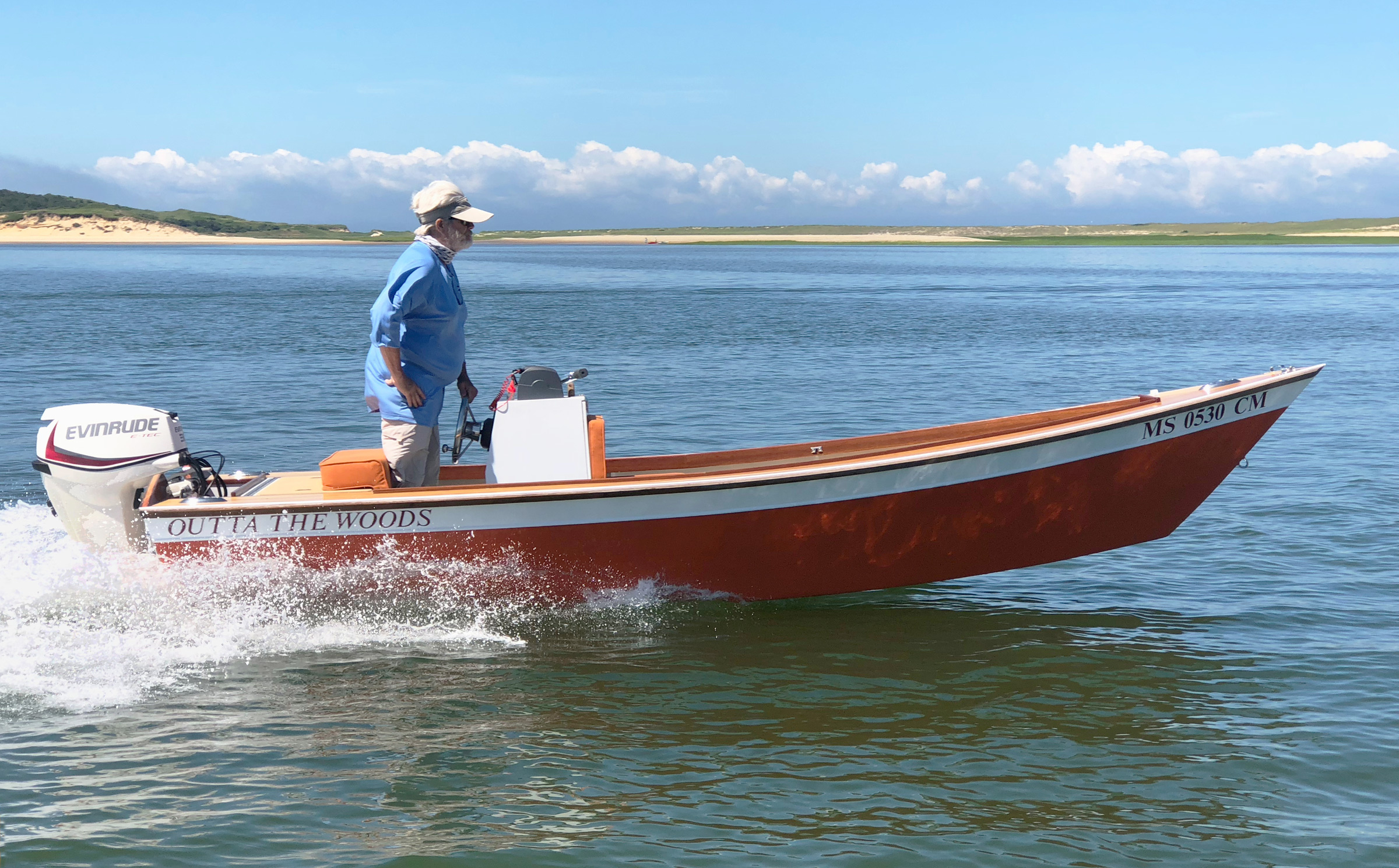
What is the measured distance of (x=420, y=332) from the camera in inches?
237

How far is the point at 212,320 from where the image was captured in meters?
30.8

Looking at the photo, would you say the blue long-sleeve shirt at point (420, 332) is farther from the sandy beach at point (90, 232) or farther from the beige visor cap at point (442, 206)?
the sandy beach at point (90, 232)

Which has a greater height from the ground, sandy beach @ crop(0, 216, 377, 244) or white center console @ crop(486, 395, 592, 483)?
sandy beach @ crop(0, 216, 377, 244)

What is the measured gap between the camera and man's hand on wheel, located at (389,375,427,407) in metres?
5.95

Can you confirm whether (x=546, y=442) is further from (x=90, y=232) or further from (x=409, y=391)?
(x=90, y=232)

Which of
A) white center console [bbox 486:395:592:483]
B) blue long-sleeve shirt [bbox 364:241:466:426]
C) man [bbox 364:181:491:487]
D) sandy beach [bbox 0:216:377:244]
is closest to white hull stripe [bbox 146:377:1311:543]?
white center console [bbox 486:395:592:483]

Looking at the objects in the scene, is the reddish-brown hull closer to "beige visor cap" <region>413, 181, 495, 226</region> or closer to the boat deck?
the boat deck

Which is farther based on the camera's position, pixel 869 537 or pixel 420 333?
pixel 869 537

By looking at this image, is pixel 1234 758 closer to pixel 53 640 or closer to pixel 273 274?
pixel 53 640

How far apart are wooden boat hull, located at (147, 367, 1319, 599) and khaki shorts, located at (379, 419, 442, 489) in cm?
32

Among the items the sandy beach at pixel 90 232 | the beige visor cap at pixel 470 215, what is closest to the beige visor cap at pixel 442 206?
the beige visor cap at pixel 470 215

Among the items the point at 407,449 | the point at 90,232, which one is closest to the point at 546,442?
the point at 407,449

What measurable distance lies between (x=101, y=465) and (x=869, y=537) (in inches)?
172

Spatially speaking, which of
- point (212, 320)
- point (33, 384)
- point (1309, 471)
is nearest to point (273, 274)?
point (212, 320)
